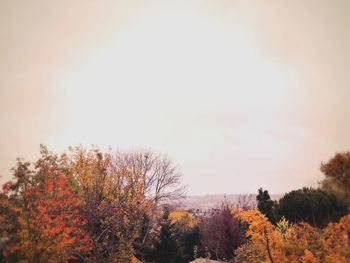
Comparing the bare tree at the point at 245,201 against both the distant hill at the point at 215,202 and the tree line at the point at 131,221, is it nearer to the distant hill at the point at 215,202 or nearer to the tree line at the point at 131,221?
the distant hill at the point at 215,202

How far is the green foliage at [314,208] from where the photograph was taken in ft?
87.0

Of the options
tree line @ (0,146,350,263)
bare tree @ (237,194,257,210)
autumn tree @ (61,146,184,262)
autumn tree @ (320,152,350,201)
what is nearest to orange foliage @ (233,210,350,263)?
tree line @ (0,146,350,263)

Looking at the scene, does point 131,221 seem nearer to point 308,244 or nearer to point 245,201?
point 308,244

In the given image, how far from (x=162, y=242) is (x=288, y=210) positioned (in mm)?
14251

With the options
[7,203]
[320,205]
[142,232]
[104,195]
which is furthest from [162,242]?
[320,205]

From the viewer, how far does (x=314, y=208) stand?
1045 inches

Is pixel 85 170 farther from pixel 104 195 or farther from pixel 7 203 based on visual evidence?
pixel 7 203

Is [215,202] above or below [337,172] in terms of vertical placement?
below

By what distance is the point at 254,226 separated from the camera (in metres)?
11.8

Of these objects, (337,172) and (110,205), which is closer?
(110,205)

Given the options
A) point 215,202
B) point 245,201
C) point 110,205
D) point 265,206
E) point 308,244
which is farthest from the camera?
point 215,202

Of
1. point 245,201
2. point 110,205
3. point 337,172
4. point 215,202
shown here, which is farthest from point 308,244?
point 215,202

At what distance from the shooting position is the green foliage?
26.5 metres

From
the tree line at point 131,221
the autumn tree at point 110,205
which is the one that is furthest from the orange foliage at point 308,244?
the autumn tree at point 110,205
